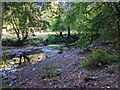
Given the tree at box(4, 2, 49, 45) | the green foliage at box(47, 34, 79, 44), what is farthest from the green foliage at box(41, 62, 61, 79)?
the tree at box(4, 2, 49, 45)

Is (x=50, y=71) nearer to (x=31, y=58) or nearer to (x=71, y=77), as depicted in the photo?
(x=71, y=77)

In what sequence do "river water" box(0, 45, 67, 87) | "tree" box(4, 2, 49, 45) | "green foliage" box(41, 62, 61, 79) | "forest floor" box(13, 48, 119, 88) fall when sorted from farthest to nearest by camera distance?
"river water" box(0, 45, 67, 87) < "green foliage" box(41, 62, 61, 79) < "forest floor" box(13, 48, 119, 88) < "tree" box(4, 2, 49, 45)

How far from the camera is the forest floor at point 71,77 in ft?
6.91

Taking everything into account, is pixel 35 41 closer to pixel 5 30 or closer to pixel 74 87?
pixel 5 30

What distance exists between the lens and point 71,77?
7.66ft

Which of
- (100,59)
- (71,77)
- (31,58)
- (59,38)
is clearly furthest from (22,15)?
(31,58)

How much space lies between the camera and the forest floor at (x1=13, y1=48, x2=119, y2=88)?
2105 mm

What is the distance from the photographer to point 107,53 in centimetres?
269

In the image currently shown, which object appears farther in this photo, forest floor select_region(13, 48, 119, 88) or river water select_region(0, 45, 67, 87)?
river water select_region(0, 45, 67, 87)

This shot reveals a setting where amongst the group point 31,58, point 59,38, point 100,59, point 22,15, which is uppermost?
point 22,15

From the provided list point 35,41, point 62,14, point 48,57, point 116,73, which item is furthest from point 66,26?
point 48,57

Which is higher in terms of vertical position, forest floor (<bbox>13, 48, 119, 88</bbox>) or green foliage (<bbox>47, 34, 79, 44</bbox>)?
green foliage (<bbox>47, 34, 79, 44</bbox>)

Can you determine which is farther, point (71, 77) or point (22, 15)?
point (71, 77)

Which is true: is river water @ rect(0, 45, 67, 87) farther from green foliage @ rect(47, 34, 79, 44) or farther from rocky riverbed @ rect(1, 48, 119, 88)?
green foliage @ rect(47, 34, 79, 44)
